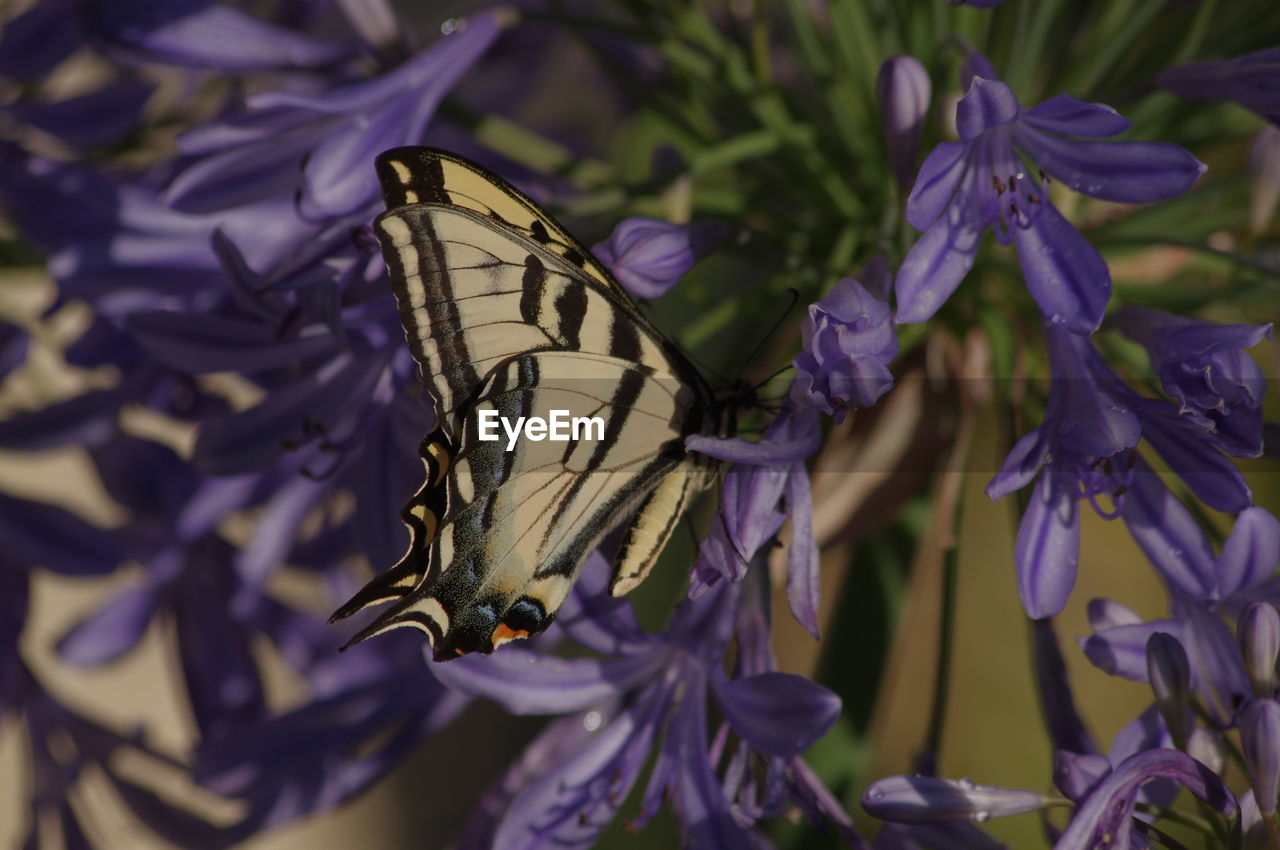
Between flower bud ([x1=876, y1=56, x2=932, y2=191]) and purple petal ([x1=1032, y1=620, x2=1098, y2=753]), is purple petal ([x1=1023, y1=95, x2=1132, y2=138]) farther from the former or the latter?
purple petal ([x1=1032, y1=620, x2=1098, y2=753])

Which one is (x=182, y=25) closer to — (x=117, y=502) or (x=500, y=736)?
(x=117, y=502)

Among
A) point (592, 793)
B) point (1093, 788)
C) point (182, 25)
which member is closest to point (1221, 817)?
point (1093, 788)

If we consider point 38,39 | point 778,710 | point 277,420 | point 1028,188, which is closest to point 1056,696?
point 778,710

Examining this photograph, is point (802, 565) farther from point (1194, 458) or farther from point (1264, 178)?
point (1264, 178)

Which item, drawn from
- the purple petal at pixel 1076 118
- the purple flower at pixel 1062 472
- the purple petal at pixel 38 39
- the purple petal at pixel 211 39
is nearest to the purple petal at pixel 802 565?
the purple flower at pixel 1062 472

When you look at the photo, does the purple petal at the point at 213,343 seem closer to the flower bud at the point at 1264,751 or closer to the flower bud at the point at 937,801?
the flower bud at the point at 937,801

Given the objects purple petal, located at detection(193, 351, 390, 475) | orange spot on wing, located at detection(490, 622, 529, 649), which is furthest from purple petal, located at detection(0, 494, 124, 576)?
orange spot on wing, located at detection(490, 622, 529, 649)
